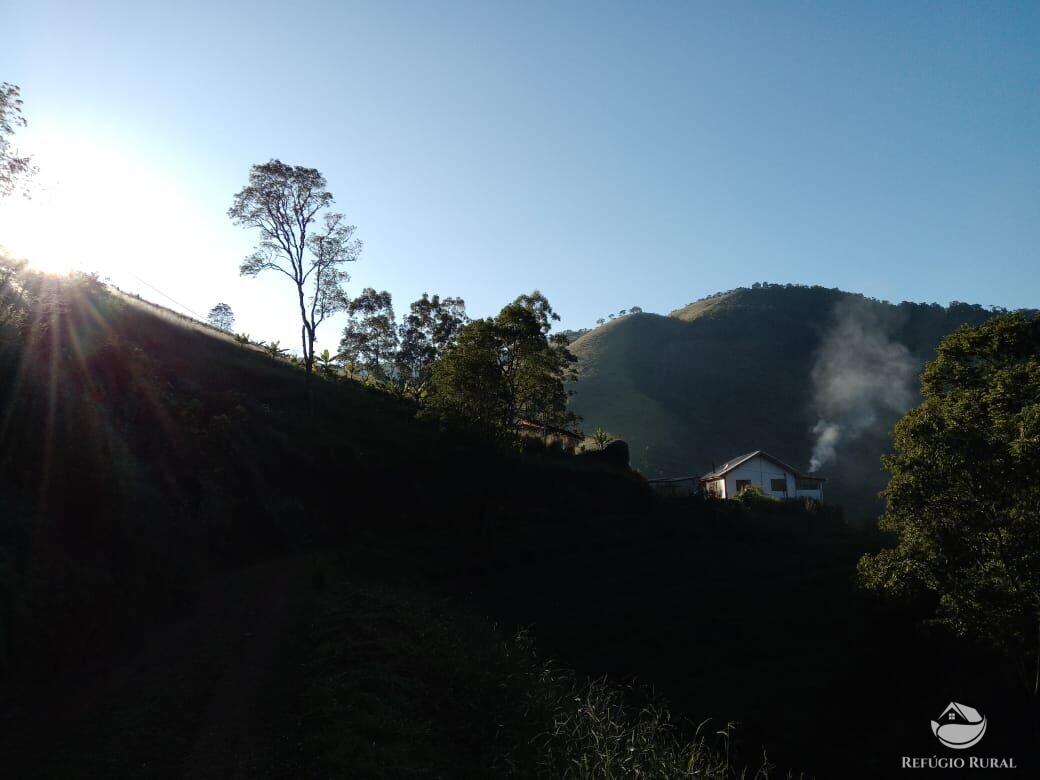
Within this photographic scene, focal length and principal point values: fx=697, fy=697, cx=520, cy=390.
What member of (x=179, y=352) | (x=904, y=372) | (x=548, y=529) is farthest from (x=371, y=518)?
(x=904, y=372)

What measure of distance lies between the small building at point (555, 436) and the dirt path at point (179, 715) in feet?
115

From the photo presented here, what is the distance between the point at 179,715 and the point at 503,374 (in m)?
24.0

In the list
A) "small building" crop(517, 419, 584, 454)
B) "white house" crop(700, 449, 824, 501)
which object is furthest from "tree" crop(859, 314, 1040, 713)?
"white house" crop(700, 449, 824, 501)

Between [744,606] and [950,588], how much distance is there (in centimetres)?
1122

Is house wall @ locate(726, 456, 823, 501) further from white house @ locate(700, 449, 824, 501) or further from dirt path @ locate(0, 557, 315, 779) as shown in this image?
dirt path @ locate(0, 557, 315, 779)

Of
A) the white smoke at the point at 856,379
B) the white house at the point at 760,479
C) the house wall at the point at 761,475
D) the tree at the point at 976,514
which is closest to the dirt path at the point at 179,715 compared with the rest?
the tree at the point at 976,514

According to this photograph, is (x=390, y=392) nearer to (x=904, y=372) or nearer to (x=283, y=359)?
(x=283, y=359)

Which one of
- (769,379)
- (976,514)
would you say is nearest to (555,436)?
(976,514)

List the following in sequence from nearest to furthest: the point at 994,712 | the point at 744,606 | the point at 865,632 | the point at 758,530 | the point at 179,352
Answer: the point at 994,712 < the point at 865,632 < the point at 744,606 < the point at 179,352 < the point at 758,530

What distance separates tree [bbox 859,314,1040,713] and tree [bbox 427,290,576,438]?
16121 mm

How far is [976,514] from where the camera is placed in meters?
16.3

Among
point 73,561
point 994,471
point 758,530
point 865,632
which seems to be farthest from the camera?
point 758,530

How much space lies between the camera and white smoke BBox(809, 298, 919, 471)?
3944 inches

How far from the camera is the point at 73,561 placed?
1234 cm
